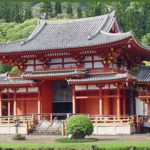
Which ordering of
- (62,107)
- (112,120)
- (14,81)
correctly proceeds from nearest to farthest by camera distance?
1. (112,120)
2. (14,81)
3. (62,107)

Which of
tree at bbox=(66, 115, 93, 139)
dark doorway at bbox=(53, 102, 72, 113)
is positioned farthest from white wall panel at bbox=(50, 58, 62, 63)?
tree at bbox=(66, 115, 93, 139)

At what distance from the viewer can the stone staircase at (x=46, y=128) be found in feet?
106

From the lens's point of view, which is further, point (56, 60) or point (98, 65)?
point (56, 60)

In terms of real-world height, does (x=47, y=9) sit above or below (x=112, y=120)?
above

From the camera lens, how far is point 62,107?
128ft

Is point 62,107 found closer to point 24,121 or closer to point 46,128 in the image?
point 24,121

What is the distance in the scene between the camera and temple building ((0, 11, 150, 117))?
33781 millimetres

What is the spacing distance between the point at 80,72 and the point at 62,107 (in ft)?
20.9

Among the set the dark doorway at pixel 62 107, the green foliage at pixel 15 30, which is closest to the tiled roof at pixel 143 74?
the dark doorway at pixel 62 107

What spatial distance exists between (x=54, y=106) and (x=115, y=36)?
30.7ft

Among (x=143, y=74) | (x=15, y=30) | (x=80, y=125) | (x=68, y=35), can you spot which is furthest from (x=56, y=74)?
(x=15, y=30)

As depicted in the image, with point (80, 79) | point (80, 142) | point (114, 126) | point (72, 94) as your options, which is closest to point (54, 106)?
point (72, 94)

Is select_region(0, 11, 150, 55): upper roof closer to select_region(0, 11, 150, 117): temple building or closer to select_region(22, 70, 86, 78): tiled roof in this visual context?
select_region(0, 11, 150, 117): temple building

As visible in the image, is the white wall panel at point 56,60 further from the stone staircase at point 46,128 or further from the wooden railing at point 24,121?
the stone staircase at point 46,128
